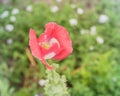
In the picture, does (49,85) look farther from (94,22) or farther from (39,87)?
(94,22)

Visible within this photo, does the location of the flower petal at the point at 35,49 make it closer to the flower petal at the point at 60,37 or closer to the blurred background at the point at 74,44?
the flower petal at the point at 60,37

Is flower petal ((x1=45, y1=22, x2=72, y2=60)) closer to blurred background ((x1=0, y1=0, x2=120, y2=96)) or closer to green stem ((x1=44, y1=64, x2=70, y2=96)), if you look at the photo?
green stem ((x1=44, y1=64, x2=70, y2=96))

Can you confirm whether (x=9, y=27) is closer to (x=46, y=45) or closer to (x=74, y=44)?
(x=74, y=44)

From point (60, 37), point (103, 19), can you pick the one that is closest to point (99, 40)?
point (103, 19)

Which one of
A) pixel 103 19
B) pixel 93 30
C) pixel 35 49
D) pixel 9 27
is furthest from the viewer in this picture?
pixel 103 19

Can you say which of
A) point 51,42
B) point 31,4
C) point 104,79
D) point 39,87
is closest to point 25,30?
point 31,4
